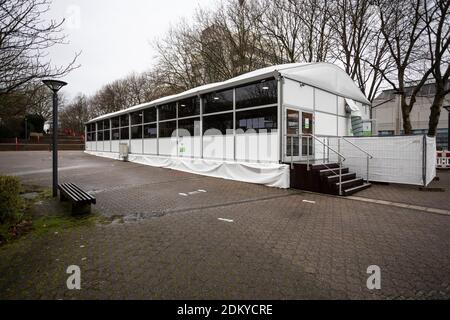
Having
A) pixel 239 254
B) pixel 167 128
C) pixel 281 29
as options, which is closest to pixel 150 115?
pixel 167 128

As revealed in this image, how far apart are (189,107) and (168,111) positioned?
7.87ft

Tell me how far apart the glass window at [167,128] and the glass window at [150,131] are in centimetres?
70

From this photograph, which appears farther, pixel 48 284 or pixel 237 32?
pixel 237 32

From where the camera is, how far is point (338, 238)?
15.3 ft

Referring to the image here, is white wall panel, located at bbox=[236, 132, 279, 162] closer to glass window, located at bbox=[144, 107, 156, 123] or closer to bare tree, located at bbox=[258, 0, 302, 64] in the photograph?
glass window, located at bbox=[144, 107, 156, 123]

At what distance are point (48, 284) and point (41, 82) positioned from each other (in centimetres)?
642

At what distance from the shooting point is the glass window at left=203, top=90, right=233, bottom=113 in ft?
38.8

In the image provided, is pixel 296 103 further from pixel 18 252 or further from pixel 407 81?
pixel 407 81

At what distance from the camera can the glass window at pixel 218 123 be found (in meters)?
11.9

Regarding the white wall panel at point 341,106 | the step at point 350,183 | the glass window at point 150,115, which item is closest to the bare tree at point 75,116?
the glass window at point 150,115

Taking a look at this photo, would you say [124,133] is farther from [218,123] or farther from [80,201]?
[80,201]

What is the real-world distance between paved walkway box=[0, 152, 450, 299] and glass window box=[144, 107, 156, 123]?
1158cm

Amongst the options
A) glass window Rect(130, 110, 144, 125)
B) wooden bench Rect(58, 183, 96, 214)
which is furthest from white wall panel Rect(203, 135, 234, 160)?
glass window Rect(130, 110, 144, 125)
